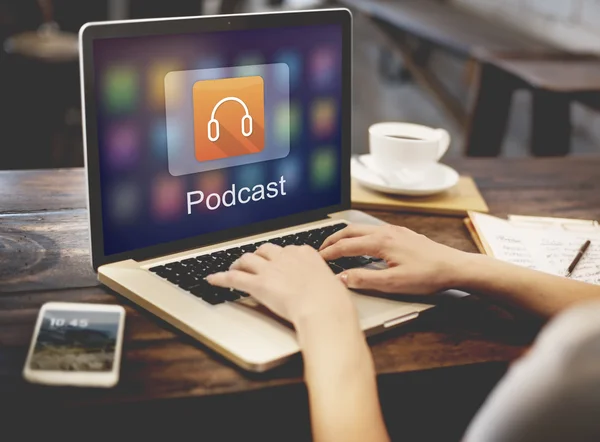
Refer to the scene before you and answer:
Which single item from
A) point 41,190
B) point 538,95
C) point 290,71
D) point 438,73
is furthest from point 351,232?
point 438,73

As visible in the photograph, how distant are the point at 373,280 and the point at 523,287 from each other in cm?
17

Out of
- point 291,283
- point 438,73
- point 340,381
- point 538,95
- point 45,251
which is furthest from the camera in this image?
point 438,73

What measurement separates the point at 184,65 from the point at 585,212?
702 mm

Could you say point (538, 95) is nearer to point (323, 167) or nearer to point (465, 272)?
point (323, 167)

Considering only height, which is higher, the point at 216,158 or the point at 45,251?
the point at 216,158

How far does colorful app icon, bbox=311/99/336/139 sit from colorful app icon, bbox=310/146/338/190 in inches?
0.9

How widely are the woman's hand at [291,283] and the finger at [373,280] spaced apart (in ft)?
0.18

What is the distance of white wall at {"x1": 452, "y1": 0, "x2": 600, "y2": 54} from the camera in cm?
301

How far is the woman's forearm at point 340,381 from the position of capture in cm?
67

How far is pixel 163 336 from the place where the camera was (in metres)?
0.81

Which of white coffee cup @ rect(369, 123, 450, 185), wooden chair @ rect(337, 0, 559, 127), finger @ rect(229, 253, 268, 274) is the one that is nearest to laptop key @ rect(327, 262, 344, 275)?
finger @ rect(229, 253, 268, 274)

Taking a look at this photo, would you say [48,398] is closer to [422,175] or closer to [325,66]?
[325,66]

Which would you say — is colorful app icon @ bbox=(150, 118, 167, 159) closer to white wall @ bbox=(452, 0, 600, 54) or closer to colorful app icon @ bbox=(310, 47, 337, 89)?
colorful app icon @ bbox=(310, 47, 337, 89)

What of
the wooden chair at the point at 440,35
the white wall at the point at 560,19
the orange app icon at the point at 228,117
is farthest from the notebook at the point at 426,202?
the white wall at the point at 560,19
